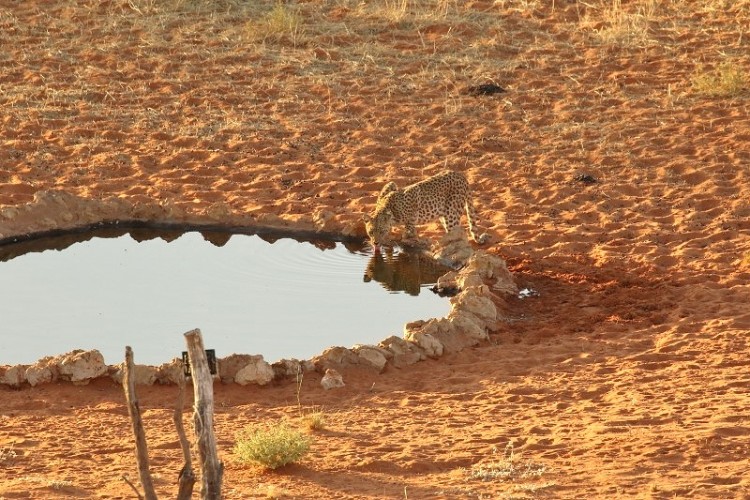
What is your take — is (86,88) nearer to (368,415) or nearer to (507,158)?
(507,158)

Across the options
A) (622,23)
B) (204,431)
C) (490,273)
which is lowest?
(204,431)

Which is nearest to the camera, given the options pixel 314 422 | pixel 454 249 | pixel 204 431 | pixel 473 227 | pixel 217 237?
pixel 204 431

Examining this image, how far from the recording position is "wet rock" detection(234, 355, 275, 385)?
1041 centimetres

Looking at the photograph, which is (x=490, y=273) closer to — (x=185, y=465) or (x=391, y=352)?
(x=391, y=352)

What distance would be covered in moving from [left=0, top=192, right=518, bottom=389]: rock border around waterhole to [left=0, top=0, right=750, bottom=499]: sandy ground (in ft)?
Answer: 0.38

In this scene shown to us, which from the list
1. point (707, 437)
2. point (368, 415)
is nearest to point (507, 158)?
point (368, 415)

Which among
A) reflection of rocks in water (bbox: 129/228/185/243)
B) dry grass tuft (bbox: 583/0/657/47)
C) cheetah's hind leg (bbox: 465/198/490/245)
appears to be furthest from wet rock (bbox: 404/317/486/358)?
dry grass tuft (bbox: 583/0/657/47)

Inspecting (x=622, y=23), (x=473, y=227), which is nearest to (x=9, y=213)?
(x=473, y=227)

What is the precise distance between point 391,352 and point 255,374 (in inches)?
44.2

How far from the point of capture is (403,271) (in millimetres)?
13266

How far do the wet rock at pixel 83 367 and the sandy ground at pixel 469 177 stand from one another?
0.11m

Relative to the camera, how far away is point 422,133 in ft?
53.6

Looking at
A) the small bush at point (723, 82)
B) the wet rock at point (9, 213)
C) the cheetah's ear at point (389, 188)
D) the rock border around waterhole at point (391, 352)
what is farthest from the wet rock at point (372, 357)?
the small bush at point (723, 82)

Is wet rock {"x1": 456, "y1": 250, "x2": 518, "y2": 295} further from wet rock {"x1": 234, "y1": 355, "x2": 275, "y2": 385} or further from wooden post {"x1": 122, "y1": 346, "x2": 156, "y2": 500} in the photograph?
wooden post {"x1": 122, "y1": 346, "x2": 156, "y2": 500}
